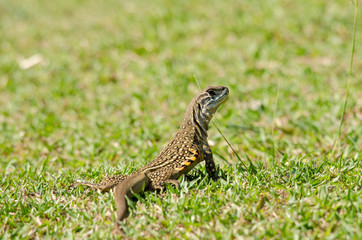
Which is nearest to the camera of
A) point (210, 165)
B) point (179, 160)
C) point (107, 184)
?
point (107, 184)

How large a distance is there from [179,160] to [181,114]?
10.2 feet

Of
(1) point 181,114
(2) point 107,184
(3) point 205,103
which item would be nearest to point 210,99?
(3) point 205,103

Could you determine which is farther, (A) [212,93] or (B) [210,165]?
(A) [212,93]

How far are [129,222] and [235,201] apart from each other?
0.96 m

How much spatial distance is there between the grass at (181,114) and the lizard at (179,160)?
0.46ft

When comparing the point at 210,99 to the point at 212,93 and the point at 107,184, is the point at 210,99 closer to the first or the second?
the point at 212,93

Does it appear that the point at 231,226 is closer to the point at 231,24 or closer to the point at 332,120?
the point at 332,120

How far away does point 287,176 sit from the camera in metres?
4.05

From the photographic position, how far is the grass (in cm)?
341

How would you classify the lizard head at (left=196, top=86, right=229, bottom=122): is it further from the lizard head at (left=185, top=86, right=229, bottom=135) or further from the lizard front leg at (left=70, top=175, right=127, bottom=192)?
the lizard front leg at (left=70, top=175, right=127, bottom=192)

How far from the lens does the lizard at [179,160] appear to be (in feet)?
12.1

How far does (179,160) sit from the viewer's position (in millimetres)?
3973

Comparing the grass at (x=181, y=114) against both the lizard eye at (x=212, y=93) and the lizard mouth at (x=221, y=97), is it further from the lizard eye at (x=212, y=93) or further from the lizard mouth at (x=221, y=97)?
the lizard eye at (x=212, y=93)

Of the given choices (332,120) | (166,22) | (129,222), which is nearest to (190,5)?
(166,22)
